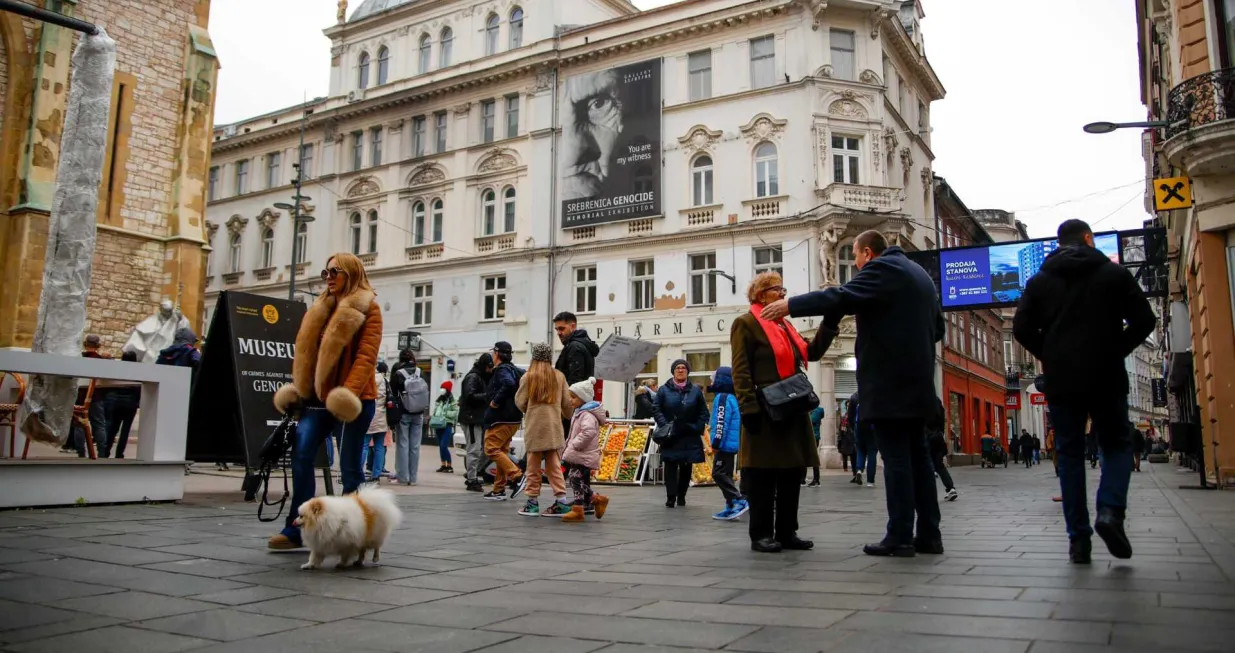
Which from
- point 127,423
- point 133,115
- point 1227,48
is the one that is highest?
point 133,115

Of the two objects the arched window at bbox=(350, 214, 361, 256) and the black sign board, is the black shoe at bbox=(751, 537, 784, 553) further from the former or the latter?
the arched window at bbox=(350, 214, 361, 256)

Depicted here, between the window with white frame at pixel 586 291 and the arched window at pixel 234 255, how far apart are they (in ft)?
63.5

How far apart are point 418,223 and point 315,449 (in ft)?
110

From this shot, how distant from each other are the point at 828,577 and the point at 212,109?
24891mm

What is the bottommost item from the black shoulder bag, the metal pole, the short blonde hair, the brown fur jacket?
the black shoulder bag

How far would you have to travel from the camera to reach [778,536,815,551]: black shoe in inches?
231

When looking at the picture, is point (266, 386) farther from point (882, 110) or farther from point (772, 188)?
point (882, 110)

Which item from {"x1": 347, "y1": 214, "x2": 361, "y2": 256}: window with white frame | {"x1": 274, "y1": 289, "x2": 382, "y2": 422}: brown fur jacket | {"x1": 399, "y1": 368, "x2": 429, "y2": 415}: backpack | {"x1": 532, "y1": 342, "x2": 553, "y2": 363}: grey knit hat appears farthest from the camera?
{"x1": 347, "y1": 214, "x2": 361, "y2": 256}: window with white frame

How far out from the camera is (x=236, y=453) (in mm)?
9328

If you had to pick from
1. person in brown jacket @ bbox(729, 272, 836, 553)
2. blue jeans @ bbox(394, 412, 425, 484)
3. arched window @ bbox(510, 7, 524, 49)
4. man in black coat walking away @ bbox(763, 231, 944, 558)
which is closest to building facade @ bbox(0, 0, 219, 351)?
blue jeans @ bbox(394, 412, 425, 484)

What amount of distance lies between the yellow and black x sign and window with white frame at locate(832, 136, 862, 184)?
1688 centimetres

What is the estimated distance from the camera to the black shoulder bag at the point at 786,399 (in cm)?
564

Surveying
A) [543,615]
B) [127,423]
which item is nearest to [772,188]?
[127,423]

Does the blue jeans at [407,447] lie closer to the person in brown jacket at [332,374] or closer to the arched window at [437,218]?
the person in brown jacket at [332,374]
